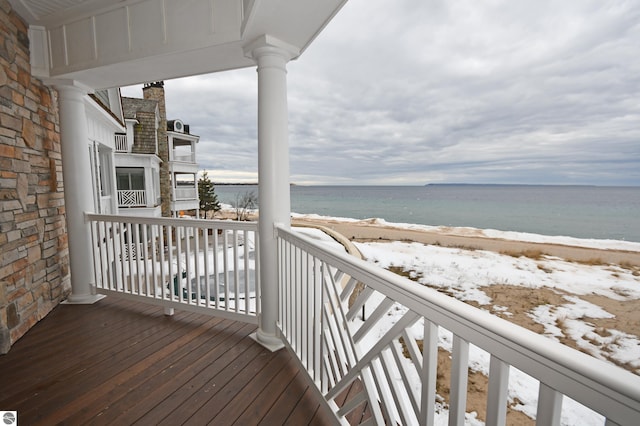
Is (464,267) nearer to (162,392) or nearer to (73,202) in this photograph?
Answer: (162,392)

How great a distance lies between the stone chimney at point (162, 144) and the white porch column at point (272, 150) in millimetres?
11599

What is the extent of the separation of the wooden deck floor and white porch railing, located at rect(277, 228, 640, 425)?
0.27m

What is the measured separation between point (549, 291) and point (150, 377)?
777cm

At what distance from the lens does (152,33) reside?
2.33 m

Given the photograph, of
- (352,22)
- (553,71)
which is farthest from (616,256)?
(352,22)

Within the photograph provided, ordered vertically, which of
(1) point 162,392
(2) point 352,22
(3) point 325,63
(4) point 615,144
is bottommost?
(1) point 162,392

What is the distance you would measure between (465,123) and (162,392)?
25.4m

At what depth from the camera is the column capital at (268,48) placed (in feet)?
6.64

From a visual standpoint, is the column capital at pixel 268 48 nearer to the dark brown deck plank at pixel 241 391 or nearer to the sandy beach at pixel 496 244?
the dark brown deck plank at pixel 241 391

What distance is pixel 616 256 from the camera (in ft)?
30.1

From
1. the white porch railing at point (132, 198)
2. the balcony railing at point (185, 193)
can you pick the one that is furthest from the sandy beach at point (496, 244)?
the white porch railing at point (132, 198)

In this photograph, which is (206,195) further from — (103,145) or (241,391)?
(241,391)

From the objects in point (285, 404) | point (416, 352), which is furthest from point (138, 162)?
point (416, 352)

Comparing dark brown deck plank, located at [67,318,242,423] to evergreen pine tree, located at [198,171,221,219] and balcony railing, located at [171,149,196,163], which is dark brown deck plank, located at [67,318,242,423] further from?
evergreen pine tree, located at [198,171,221,219]
